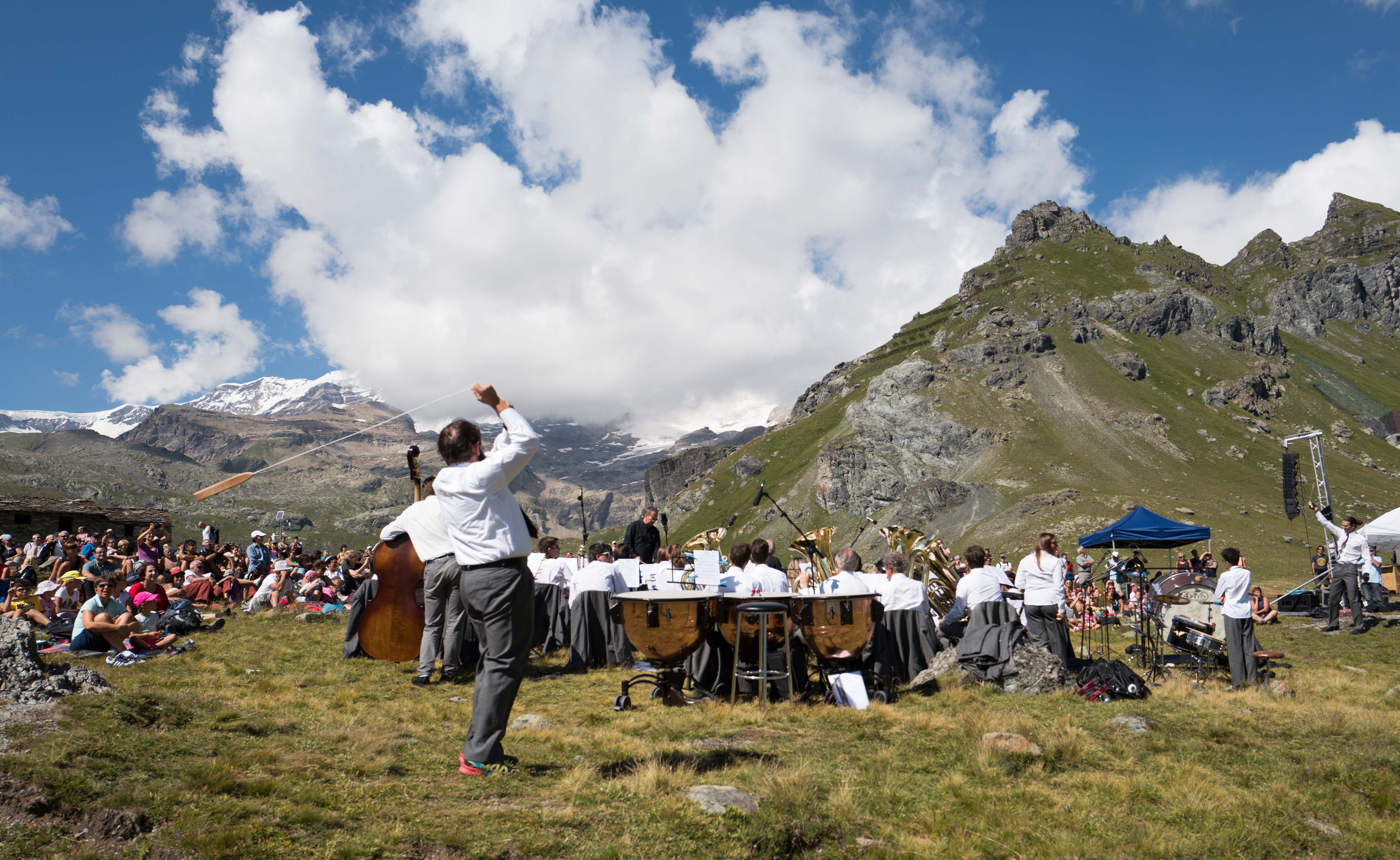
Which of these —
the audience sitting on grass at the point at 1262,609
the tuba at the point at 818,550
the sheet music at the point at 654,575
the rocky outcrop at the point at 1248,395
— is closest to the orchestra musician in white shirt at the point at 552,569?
the sheet music at the point at 654,575

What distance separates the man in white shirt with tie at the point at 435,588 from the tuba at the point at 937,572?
9.14 m

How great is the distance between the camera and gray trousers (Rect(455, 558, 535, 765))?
17.8ft

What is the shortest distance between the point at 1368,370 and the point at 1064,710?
224 m

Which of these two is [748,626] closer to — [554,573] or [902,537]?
[554,573]

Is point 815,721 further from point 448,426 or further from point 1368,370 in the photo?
point 1368,370

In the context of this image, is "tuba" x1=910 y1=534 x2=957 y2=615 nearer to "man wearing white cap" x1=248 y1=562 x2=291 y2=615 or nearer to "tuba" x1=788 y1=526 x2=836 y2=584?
"tuba" x1=788 y1=526 x2=836 y2=584

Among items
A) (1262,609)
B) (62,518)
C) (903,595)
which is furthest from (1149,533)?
(62,518)

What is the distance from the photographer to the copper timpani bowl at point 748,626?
9000mm

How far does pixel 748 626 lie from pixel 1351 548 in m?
15.6

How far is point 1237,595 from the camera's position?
10.9 m

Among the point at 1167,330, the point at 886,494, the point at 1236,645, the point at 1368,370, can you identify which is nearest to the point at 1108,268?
the point at 1167,330

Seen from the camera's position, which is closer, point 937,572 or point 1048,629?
point 1048,629

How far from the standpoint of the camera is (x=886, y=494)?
12562 cm

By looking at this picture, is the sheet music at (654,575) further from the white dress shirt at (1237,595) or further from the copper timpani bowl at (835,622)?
the white dress shirt at (1237,595)
